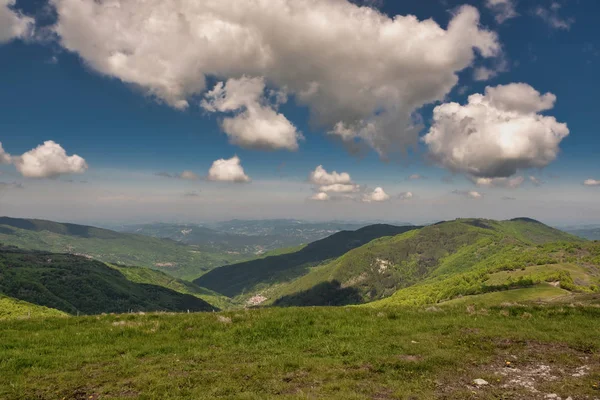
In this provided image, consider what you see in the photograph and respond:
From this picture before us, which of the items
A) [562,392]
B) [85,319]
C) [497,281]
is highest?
[562,392]

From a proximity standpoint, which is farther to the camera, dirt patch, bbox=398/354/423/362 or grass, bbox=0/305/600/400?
dirt patch, bbox=398/354/423/362

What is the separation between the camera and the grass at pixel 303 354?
11.8 m

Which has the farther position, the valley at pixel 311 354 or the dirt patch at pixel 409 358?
the dirt patch at pixel 409 358

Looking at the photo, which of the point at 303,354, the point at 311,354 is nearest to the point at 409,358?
the point at 311,354

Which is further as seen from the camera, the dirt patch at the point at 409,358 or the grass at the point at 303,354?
the dirt patch at the point at 409,358

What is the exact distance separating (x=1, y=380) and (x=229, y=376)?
8952 mm

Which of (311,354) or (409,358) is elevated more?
(409,358)

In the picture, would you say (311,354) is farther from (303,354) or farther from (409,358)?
(409,358)

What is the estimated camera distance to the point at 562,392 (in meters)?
11.2

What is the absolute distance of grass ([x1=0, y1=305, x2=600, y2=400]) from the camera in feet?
38.7

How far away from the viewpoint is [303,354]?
16.0 m

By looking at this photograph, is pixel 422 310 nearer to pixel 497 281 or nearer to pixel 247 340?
pixel 247 340

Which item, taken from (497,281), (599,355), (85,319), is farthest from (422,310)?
(497,281)

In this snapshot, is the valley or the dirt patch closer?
the valley
